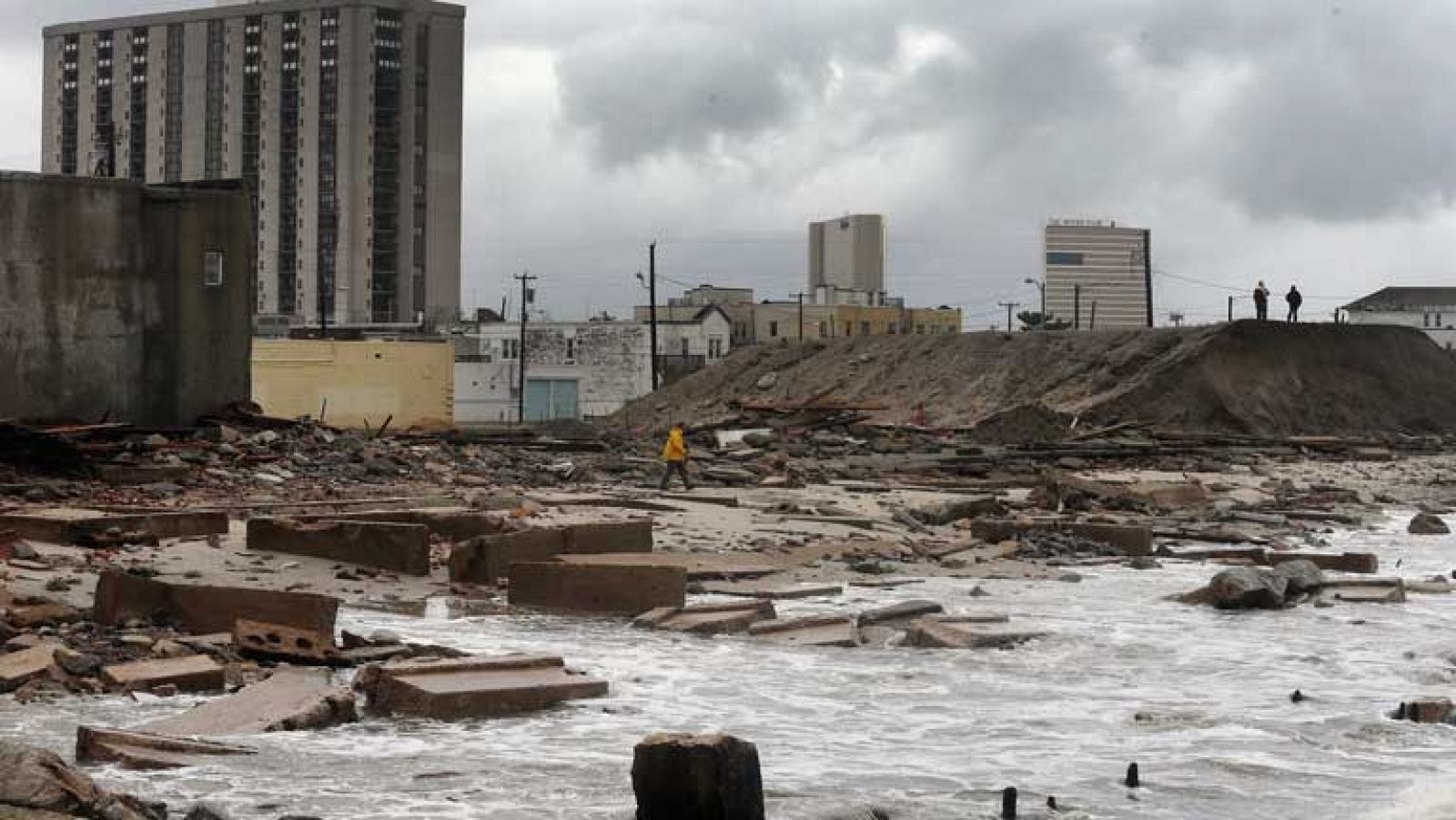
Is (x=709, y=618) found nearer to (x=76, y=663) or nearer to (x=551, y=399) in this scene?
(x=76, y=663)

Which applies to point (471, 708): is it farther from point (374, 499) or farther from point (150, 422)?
point (150, 422)

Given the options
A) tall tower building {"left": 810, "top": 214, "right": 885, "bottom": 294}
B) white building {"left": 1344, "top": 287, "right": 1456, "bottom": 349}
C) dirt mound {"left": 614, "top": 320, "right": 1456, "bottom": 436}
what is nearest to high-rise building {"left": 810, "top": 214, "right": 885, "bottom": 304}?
tall tower building {"left": 810, "top": 214, "right": 885, "bottom": 294}

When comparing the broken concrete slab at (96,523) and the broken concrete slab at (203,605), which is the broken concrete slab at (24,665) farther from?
the broken concrete slab at (96,523)

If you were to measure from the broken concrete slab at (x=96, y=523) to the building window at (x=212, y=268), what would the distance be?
35.4 feet

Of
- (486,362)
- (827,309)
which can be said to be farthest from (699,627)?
(827,309)

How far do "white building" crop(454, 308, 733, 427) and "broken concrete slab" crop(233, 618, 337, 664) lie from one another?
6096 cm

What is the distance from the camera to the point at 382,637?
12.1 metres

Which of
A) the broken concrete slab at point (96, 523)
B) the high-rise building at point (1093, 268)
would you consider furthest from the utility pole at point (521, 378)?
the high-rise building at point (1093, 268)

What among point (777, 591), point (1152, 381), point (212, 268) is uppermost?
point (212, 268)

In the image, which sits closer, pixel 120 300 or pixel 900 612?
pixel 900 612

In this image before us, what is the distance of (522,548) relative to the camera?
15828mm

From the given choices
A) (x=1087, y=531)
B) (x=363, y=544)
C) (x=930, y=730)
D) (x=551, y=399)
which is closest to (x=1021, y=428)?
(x=1087, y=531)

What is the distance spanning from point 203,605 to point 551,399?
2531 inches

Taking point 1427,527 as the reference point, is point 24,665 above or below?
above
